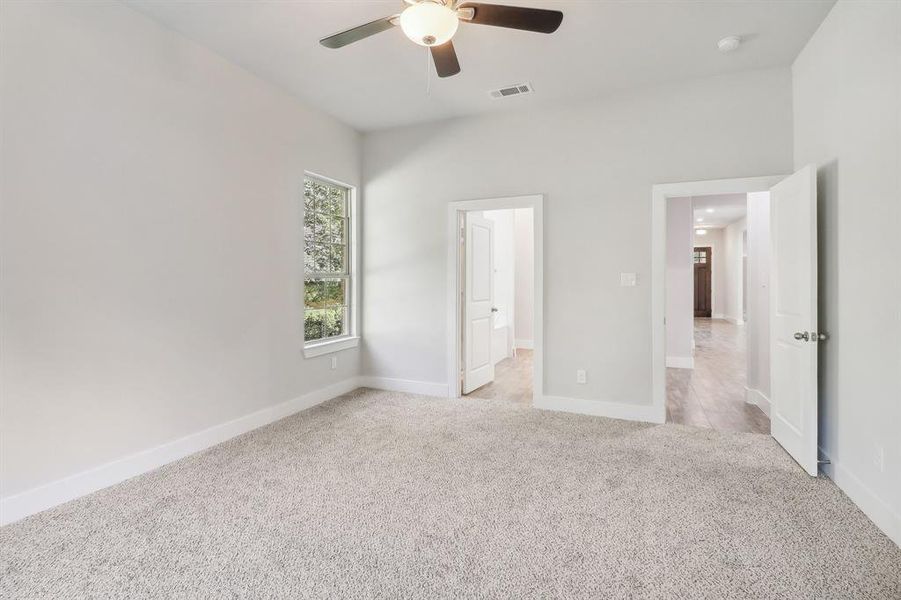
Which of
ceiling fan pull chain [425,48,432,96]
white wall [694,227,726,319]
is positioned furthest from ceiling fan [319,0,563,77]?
white wall [694,227,726,319]

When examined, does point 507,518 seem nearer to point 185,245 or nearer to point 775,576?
point 775,576

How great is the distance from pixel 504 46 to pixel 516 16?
3.71 ft

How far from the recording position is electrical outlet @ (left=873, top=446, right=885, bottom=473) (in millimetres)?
2232

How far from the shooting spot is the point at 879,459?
227 centimetres

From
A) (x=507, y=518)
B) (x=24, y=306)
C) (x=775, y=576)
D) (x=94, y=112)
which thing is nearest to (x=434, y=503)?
(x=507, y=518)

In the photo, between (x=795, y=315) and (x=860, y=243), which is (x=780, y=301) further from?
(x=860, y=243)

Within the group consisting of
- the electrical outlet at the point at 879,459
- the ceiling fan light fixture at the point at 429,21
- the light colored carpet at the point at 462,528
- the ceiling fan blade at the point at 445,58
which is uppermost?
the ceiling fan blade at the point at 445,58

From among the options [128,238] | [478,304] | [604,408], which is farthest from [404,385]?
[128,238]

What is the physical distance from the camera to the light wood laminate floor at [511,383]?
16.0 ft

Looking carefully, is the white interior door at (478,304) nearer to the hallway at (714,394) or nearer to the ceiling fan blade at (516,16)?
the hallway at (714,394)

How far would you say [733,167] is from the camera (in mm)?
3678

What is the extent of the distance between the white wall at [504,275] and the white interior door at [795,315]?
4048 mm

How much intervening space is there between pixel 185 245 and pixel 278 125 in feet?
4.73

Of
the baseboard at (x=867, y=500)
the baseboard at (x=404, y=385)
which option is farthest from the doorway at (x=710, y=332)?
the baseboard at (x=404, y=385)
